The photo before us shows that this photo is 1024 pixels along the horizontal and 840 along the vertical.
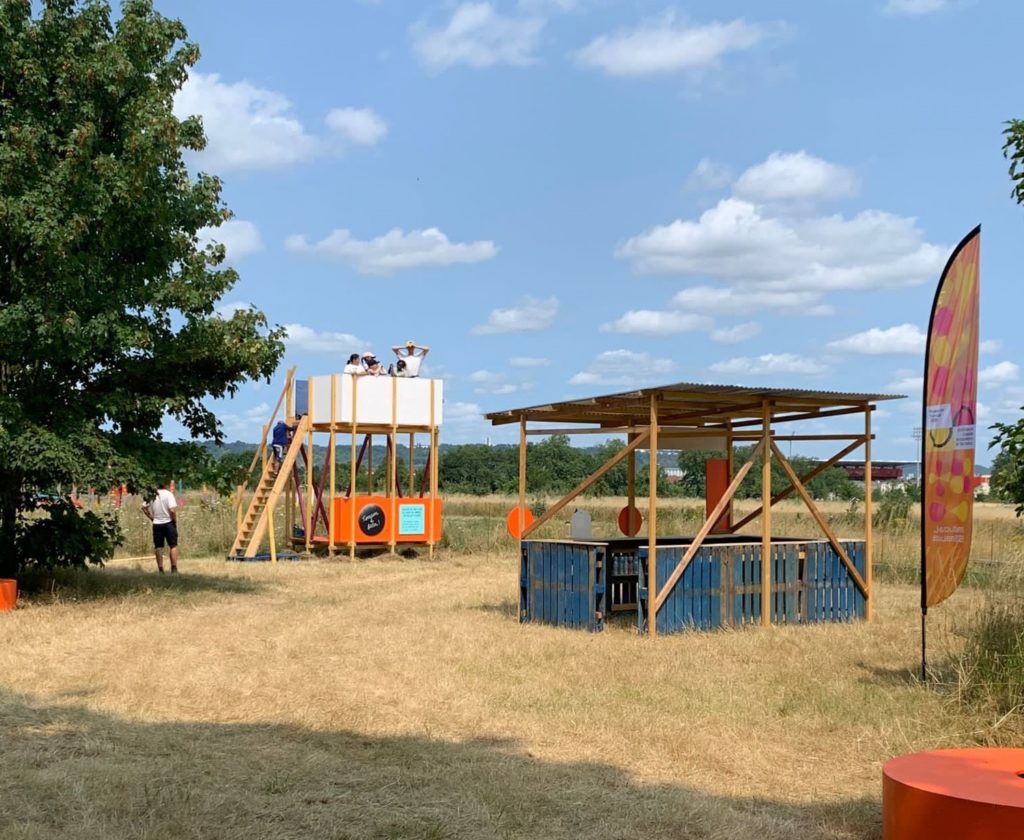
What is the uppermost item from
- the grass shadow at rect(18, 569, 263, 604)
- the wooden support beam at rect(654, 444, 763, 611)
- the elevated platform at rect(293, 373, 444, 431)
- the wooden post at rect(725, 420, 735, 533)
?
the elevated platform at rect(293, 373, 444, 431)

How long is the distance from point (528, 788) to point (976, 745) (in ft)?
10.4

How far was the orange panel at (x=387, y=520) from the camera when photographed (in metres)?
26.2

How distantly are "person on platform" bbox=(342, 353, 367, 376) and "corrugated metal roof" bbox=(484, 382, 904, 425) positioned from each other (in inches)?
411

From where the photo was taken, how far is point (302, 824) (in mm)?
6582

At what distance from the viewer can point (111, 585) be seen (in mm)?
18172

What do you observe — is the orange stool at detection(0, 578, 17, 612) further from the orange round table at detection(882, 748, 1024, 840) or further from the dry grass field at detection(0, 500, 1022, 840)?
the orange round table at detection(882, 748, 1024, 840)

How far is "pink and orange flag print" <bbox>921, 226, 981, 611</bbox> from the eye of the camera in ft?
31.7

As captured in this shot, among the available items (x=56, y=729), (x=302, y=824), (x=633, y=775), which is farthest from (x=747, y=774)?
(x=56, y=729)

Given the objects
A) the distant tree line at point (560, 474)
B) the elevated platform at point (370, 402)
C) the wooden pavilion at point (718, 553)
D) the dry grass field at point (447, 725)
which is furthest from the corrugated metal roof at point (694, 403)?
the distant tree line at point (560, 474)

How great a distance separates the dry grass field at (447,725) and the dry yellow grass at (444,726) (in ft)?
0.09

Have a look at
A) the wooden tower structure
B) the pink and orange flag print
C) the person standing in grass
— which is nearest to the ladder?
the wooden tower structure

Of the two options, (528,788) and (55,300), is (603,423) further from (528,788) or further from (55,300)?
(528,788)

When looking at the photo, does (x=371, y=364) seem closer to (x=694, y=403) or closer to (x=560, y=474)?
(x=694, y=403)

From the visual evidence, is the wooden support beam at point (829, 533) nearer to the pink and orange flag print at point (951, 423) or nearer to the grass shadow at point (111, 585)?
the pink and orange flag print at point (951, 423)
